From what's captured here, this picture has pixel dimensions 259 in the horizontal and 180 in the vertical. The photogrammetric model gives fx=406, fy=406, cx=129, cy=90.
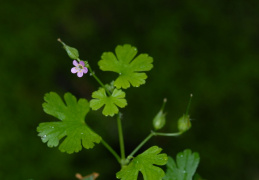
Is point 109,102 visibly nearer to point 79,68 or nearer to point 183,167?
point 79,68

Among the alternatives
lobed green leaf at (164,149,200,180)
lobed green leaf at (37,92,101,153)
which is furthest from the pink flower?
lobed green leaf at (164,149,200,180)

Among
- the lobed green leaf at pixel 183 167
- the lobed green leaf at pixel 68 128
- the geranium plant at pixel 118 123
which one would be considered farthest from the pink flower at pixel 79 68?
the lobed green leaf at pixel 183 167

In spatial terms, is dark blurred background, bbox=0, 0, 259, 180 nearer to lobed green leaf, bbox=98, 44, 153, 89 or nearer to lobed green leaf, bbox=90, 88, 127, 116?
lobed green leaf, bbox=98, 44, 153, 89

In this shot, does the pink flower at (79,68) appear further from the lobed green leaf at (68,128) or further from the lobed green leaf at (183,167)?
the lobed green leaf at (183,167)

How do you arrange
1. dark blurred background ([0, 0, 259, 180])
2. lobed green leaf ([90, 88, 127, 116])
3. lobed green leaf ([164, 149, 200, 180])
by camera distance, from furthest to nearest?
dark blurred background ([0, 0, 259, 180])
lobed green leaf ([164, 149, 200, 180])
lobed green leaf ([90, 88, 127, 116])

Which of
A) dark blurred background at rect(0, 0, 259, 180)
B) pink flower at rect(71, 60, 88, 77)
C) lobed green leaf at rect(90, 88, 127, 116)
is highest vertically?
pink flower at rect(71, 60, 88, 77)

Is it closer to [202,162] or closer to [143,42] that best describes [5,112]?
[143,42]

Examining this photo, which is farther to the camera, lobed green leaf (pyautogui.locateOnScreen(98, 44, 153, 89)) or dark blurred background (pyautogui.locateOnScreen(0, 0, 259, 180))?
dark blurred background (pyautogui.locateOnScreen(0, 0, 259, 180))
